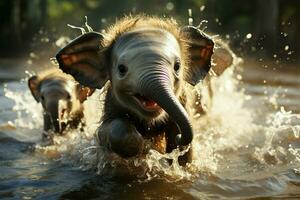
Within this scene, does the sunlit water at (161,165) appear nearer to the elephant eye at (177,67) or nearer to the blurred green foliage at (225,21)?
the elephant eye at (177,67)

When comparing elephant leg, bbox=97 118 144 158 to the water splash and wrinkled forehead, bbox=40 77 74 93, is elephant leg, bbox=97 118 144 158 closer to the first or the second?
the water splash

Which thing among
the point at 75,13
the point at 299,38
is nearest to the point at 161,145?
the point at 299,38

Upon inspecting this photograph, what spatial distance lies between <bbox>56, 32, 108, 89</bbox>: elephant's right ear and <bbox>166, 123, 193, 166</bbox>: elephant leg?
0.74 meters

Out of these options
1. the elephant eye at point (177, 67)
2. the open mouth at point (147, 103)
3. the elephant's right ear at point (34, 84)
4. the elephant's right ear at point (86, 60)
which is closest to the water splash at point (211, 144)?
the elephant's right ear at point (86, 60)

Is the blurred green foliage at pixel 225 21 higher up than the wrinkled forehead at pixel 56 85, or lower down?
higher up

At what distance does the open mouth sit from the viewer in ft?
17.0

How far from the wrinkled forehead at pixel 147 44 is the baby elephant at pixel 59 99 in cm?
207

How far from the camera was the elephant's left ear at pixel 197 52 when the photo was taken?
598 centimetres

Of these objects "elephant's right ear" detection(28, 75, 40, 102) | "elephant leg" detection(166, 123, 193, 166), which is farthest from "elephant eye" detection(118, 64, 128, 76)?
"elephant's right ear" detection(28, 75, 40, 102)

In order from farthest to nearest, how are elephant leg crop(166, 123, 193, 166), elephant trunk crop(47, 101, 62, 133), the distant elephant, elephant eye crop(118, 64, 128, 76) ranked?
elephant trunk crop(47, 101, 62, 133) → elephant leg crop(166, 123, 193, 166) → elephant eye crop(118, 64, 128, 76) → the distant elephant

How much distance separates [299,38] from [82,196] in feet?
62.6

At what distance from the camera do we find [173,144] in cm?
598

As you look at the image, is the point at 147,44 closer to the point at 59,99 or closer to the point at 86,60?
the point at 86,60

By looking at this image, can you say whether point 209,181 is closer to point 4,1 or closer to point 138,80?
point 138,80
